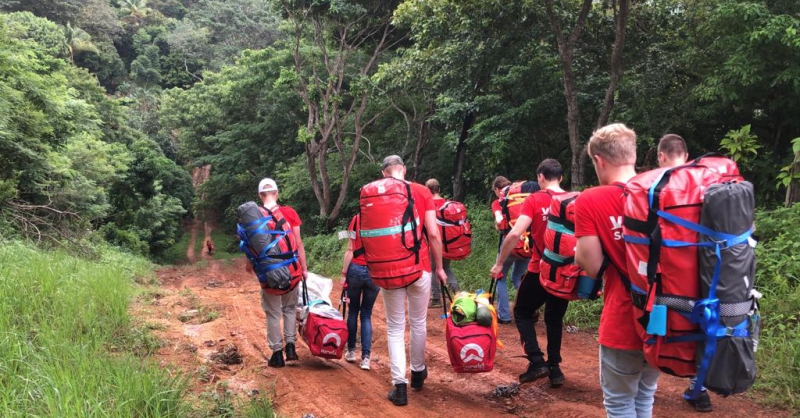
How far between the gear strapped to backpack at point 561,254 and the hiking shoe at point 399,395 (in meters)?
1.40

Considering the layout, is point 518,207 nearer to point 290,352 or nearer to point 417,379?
point 417,379

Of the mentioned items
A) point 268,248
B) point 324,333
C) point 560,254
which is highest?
point 560,254

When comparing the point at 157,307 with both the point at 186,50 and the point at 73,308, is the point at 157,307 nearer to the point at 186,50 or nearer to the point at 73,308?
the point at 73,308

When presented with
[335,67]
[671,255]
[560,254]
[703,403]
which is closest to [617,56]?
[560,254]

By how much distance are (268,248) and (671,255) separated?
3.57 m

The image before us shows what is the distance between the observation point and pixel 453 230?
7.10 meters

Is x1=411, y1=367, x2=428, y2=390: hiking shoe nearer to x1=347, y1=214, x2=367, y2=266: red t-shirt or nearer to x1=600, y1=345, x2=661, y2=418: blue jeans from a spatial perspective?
x1=347, y1=214, x2=367, y2=266: red t-shirt

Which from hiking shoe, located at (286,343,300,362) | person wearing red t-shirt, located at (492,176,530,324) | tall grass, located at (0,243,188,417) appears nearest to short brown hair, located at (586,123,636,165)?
tall grass, located at (0,243,188,417)

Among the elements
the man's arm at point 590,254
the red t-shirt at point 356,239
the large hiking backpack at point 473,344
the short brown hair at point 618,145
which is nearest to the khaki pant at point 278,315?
the red t-shirt at point 356,239

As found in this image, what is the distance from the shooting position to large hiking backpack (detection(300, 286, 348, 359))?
4.91m

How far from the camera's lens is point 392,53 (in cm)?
1855

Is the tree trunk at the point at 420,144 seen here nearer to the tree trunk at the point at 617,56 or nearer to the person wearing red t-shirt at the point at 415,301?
the tree trunk at the point at 617,56

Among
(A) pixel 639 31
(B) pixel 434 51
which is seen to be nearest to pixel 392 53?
(B) pixel 434 51

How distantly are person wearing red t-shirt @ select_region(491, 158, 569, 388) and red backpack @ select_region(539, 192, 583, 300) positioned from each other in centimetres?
29
